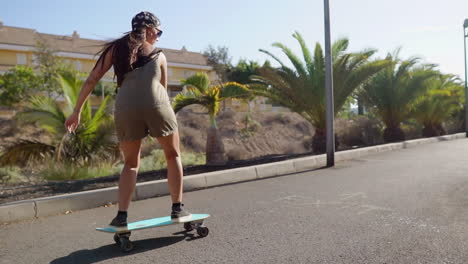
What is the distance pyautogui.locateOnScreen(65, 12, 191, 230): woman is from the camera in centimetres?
330

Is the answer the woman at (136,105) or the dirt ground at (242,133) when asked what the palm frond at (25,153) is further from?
the dirt ground at (242,133)

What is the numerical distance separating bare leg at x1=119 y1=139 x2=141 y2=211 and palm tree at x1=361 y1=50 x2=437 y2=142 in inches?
602

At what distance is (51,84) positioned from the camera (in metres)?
27.2

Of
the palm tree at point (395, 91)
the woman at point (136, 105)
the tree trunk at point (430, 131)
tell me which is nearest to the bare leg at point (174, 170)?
the woman at point (136, 105)

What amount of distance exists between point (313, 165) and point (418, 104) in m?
13.2

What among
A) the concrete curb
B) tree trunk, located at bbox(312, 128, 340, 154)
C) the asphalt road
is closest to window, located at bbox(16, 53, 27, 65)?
tree trunk, located at bbox(312, 128, 340, 154)

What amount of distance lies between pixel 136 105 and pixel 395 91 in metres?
15.9

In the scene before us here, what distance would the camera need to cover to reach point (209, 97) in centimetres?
975

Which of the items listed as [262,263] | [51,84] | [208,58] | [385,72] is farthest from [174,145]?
[208,58]

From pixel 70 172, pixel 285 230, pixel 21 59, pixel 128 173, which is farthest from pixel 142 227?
pixel 21 59

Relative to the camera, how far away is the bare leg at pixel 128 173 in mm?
3305

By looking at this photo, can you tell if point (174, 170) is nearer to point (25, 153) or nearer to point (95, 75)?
point (95, 75)

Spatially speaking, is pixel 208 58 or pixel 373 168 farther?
pixel 208 58

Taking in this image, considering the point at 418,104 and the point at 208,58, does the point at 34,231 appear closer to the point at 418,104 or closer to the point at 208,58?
the point at 418,104
